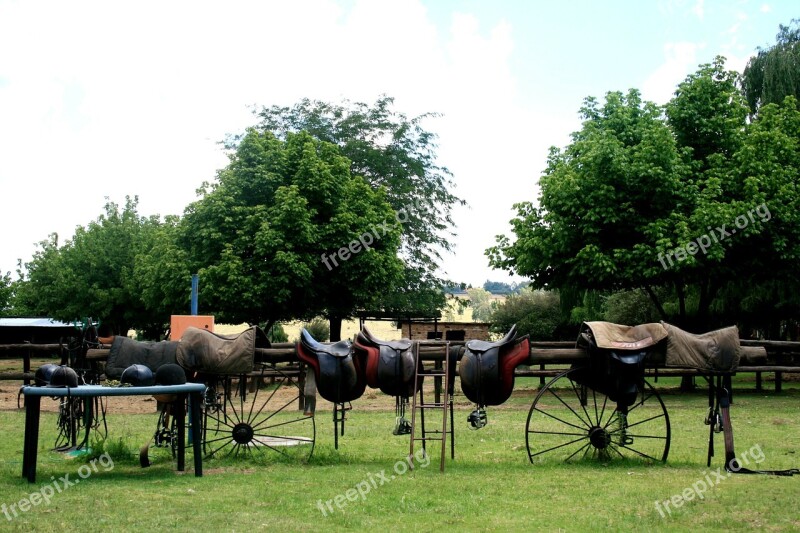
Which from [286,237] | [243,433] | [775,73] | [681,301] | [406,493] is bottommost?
[406,493]

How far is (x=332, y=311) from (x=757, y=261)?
1417 centimetres

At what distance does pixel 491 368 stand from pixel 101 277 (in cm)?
3397

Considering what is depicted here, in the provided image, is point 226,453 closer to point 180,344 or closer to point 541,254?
point 180,344

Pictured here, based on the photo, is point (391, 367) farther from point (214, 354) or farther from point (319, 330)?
point (319, 330)

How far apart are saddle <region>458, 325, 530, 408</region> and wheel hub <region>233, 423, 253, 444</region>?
2873 mm

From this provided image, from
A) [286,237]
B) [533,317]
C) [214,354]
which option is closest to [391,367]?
[214,354]

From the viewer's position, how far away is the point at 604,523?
738cm

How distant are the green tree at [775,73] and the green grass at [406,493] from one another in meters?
15.9

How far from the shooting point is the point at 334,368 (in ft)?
36.5

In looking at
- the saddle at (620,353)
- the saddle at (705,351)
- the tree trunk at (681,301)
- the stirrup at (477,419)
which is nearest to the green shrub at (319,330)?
the tree trunk at (681,301)

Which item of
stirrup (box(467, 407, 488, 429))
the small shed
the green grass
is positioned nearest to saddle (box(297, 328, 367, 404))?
the green grass

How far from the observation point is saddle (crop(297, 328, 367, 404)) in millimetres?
11109

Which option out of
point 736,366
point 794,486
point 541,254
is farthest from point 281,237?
point 794,486

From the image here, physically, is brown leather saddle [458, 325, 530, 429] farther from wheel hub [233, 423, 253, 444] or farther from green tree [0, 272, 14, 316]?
green tree [0, 272, 14, 316]
